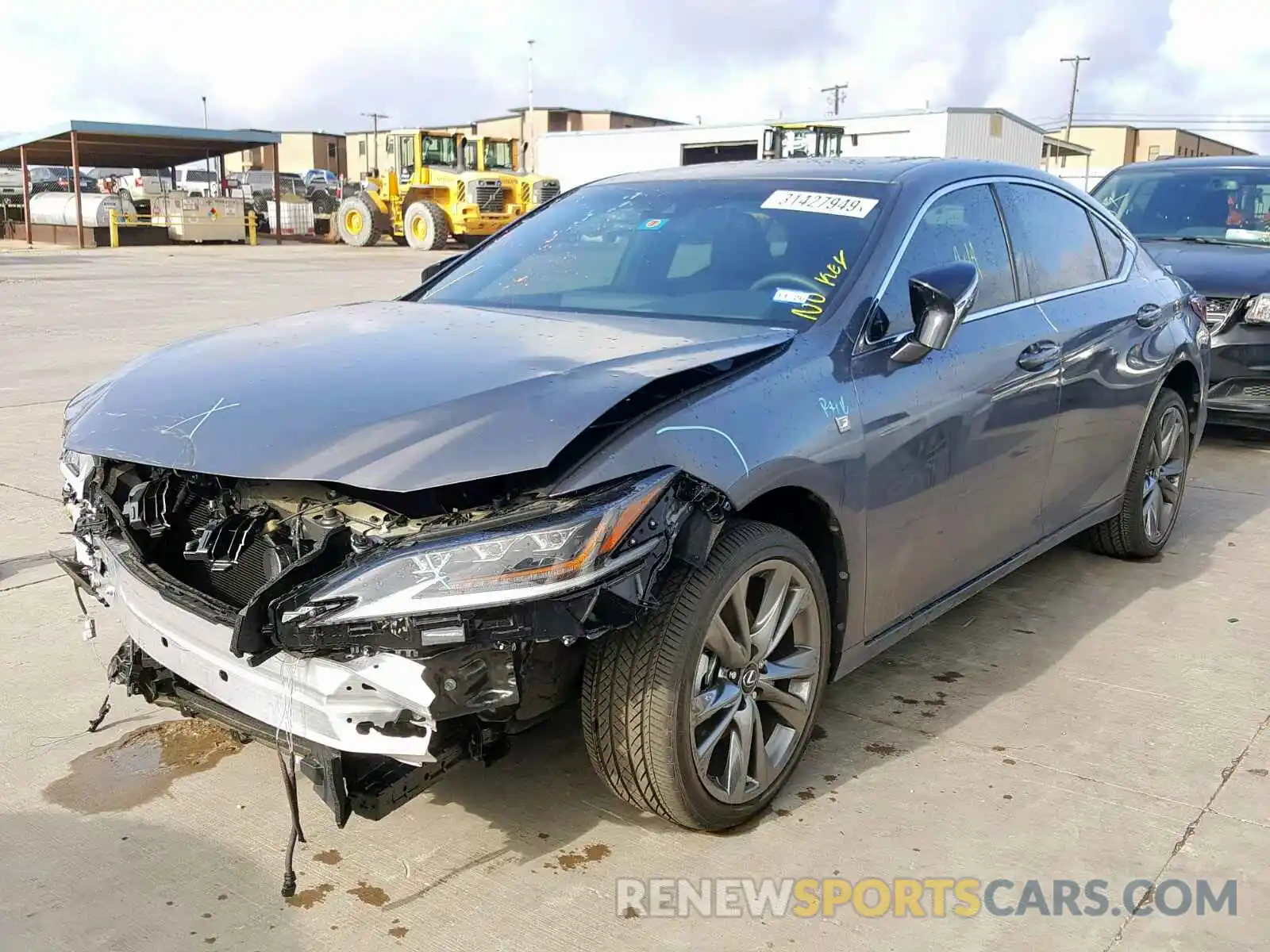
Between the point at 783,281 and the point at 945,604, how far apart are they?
1.15 m

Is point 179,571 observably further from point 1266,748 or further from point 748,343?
point 1266,748

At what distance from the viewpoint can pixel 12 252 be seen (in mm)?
27797

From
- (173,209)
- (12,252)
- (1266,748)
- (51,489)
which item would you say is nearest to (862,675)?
(1266,748)

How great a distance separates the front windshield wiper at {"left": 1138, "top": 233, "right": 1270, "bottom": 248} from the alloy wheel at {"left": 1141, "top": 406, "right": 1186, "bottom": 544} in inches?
129

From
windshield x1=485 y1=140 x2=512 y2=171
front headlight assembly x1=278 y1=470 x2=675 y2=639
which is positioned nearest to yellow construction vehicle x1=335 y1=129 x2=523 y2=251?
windshield x1=485 y1=140 x2=512 y2=171

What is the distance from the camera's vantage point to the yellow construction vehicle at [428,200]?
29.5 m

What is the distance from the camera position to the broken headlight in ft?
7.50

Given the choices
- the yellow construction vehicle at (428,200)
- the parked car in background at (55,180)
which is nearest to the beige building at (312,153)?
the parked car in background at (55,180)

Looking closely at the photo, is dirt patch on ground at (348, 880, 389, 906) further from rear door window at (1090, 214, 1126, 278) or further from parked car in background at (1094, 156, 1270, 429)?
parked car in background at (1094, 156, 1270, 429)

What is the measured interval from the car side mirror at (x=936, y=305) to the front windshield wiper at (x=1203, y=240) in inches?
223

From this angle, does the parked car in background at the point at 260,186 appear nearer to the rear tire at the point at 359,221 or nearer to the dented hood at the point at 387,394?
the rear tire at the point at 359,221

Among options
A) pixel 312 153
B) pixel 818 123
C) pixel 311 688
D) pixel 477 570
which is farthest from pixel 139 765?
pixel 312 153

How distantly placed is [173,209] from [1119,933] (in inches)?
1313

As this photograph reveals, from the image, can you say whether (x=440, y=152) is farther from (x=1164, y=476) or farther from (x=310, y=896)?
(x=310, y=896)
